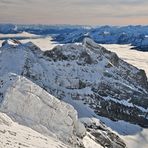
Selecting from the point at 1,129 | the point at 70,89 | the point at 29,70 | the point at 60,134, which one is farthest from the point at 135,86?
the point at 1,129

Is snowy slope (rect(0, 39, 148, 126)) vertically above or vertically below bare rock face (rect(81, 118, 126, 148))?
above

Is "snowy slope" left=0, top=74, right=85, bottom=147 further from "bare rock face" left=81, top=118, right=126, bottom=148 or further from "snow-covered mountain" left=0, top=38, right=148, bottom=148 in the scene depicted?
"snow-covered mountain" left=0, top=38, right=148, bottom=148

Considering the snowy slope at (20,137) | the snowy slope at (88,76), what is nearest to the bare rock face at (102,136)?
the snowy slope at (20,137)

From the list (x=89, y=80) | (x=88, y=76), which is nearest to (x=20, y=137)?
(x=89, y=80)

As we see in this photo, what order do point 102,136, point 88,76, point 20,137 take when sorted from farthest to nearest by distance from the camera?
point 88,76
point 102,136
point 20,137

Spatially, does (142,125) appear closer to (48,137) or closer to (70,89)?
(70,89)

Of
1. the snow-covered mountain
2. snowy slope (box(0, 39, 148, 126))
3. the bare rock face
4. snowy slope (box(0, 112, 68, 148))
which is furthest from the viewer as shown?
snowy slope (box(0, 39, 148, 126))

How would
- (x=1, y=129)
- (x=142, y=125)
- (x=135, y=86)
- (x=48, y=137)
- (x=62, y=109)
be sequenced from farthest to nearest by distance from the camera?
Answer: (x=135, y=86)
(x=142, y=125)
(x=62, y=109)
(x=48, y=137)
(x=1, y=129)

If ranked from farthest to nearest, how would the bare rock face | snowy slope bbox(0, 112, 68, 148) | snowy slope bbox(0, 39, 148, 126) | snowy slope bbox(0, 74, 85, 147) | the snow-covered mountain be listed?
1. snowy slope bbox(0, 39, 148, 126)
2. the snow-covered mountain
3. the bare rock face
4. snowy slope bbox(0, 74, 85, 147)
5. snowy slope bbox(0, 112, 68, 148)

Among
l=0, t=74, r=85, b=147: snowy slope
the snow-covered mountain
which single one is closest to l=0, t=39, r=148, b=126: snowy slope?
the snow-covered mountain

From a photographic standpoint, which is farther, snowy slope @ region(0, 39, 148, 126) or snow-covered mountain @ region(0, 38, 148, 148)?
snowy slope @ region(0, 39, 148, 126)

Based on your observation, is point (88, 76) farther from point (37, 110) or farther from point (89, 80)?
point (37, 110)
